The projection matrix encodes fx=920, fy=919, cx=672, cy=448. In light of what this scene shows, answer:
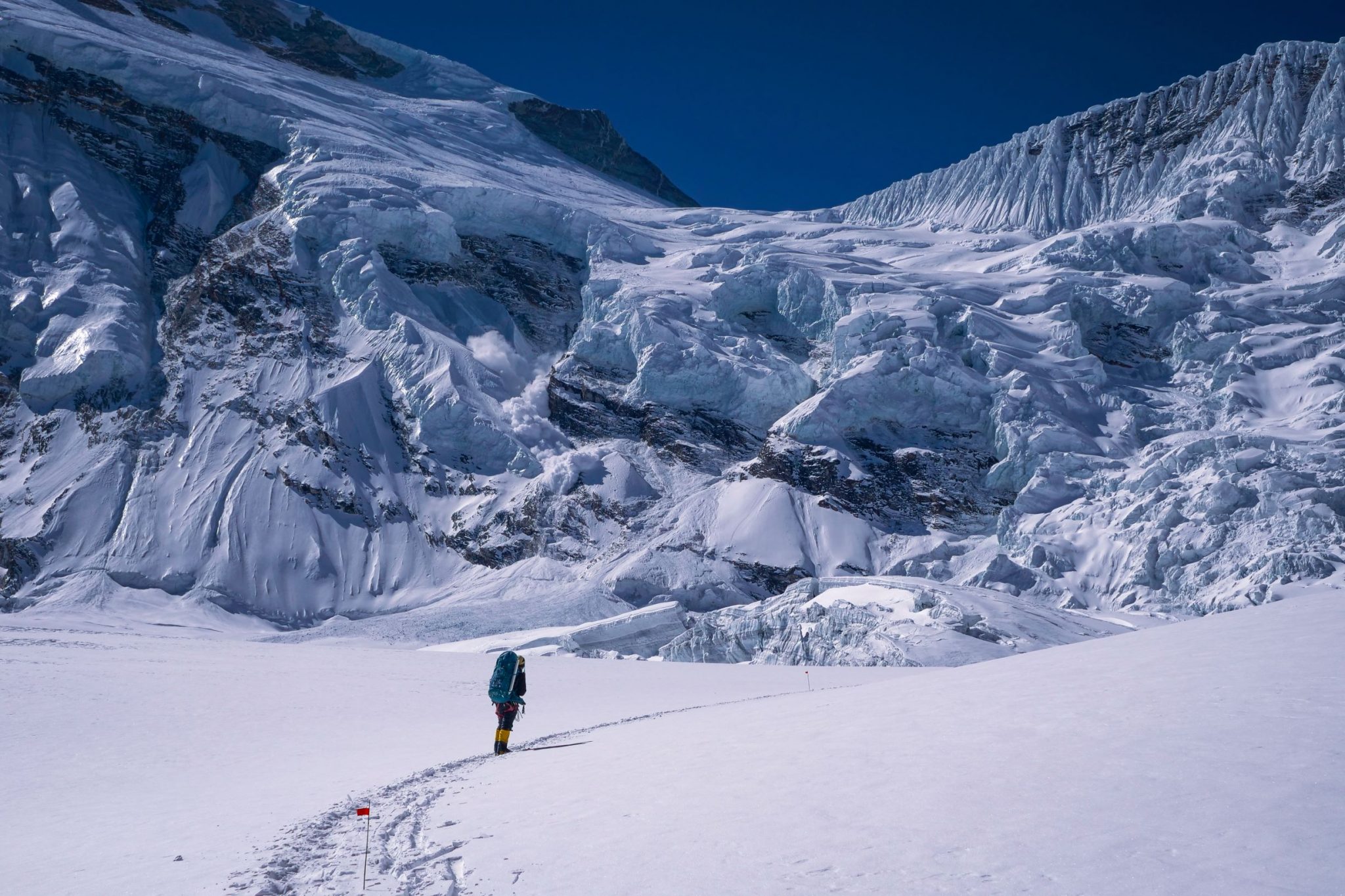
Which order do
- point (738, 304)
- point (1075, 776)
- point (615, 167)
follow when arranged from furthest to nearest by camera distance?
point (615, 167) < point (738, 304) < point (1075, 776)

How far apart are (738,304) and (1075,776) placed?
6594 centimetres

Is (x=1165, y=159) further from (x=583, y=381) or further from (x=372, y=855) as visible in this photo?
(x=372, y=855)

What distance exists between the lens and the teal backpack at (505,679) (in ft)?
41.5

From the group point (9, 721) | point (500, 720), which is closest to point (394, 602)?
point (9, 721)

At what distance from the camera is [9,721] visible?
15383 millimetres

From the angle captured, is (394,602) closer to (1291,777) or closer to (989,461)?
(989,461)

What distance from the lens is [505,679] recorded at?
42.2ft

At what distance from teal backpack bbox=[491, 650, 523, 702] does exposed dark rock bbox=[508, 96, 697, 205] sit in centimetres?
11583

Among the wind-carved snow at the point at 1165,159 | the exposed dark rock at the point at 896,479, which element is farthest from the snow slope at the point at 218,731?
the wind-carved snow at the point at 1165,159

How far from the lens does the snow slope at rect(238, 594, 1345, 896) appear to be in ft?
15.8

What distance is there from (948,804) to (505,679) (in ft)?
26.5

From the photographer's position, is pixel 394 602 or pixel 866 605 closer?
pixel 866 605

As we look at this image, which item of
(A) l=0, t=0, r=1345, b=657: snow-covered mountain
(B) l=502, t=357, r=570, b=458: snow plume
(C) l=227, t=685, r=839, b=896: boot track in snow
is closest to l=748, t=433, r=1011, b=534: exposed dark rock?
(A) l=0, t=0, r=1345, b=657: snow-covered mountain

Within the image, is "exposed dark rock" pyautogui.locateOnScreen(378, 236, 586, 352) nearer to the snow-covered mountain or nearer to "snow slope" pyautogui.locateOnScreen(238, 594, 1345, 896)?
the snow-covered mountain
